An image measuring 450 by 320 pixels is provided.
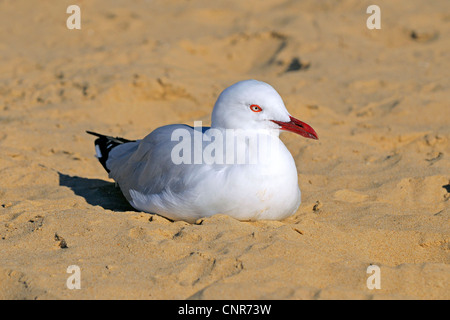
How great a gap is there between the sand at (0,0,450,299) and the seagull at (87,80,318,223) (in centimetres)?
14

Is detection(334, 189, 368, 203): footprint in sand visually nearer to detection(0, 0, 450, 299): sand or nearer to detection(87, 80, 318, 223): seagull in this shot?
detection(0, 0, 450, 299): sand

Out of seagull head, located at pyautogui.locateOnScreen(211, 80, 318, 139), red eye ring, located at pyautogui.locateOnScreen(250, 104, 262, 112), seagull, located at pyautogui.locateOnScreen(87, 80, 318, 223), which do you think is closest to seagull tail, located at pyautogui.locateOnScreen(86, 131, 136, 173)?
seagull, located at pyautogui.locateOnScreen(87, 80, 318, 223)

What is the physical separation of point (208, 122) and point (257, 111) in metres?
2.97

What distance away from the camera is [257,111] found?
4.20 metres

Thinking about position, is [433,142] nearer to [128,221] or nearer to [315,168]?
[315,168]

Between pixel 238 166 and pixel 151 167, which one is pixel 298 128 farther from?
pixel 151 167

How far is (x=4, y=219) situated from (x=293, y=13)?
296 inches

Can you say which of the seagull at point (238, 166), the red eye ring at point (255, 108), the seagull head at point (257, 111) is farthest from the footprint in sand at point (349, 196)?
the red eye ring at point (255, 108)

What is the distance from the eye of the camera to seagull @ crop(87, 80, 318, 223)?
163 inches

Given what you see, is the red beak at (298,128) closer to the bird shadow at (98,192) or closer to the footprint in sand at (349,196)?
the footprint in sand at (349,196)

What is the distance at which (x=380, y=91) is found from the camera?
7.81m

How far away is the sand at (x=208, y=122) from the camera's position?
3.40 m

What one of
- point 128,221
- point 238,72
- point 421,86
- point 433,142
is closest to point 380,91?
point 421,86
